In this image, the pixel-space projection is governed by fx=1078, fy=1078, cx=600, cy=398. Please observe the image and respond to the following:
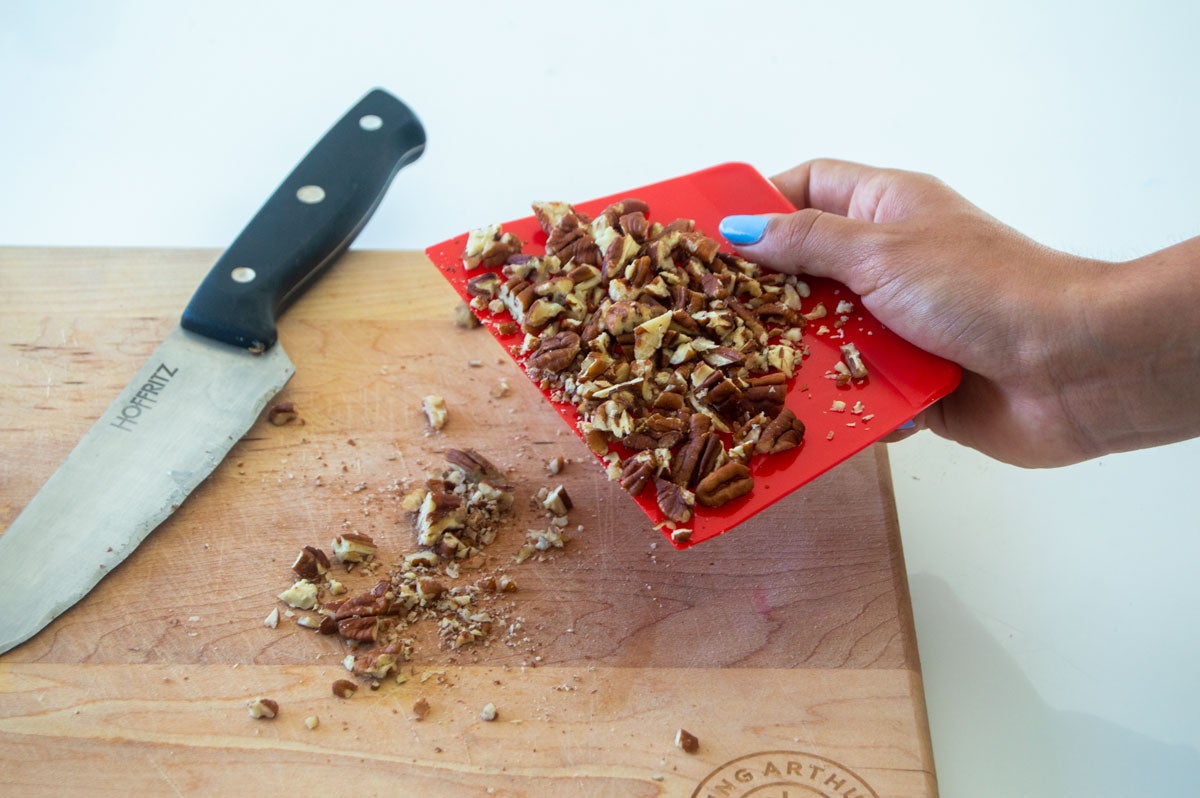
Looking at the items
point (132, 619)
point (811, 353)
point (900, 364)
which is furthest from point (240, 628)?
point (900, 364)

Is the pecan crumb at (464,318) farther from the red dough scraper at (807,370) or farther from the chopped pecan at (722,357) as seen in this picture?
the chopped pecan at (722,357)

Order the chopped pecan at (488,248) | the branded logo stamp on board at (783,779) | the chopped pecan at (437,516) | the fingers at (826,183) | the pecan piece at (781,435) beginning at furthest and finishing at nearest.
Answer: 1. the fingers at (826,183)
2. the chopped pecan at (488,248)
3. the chopped pecan at (437,516)
4. the pecan piece at (781,435)
5. the branded logo stamp on board at (783,779)

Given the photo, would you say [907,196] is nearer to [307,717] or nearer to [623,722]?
[623,722]

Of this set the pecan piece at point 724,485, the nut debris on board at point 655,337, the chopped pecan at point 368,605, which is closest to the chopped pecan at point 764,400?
the nut debris on board at point 655,337

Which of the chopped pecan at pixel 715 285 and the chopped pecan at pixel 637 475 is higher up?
the chopped pecan at pixel 715 285

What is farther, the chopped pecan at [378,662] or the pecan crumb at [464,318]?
the pecan crumb at [464,318]
